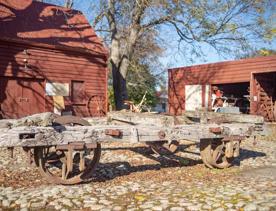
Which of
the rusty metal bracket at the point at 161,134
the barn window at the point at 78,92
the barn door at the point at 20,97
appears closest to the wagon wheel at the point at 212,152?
the rusty metal bracket at the point at 161,134

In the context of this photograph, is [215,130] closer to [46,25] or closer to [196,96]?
[46,25]

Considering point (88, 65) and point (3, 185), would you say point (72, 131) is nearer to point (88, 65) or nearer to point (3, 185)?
point (3, 185)

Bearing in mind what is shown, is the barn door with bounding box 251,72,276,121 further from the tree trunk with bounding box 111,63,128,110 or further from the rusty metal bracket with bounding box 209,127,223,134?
the rusty metal bracket with bounding box 209,127,223,134

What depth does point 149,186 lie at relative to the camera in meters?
6.28

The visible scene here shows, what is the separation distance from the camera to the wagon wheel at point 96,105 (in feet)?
67.7

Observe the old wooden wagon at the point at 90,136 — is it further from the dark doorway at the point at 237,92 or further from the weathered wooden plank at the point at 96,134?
the dark doorway at the point at 237,92

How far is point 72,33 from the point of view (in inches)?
808

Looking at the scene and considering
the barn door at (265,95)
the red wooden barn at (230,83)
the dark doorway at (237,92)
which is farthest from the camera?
the dark doorway at (237,92)

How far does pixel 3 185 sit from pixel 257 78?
19488 millimetres

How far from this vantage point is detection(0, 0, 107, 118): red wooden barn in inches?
678

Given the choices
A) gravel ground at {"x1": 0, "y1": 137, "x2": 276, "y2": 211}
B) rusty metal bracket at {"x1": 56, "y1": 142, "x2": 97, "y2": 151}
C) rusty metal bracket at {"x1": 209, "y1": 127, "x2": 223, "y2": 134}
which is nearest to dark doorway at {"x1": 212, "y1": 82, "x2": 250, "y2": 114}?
gravel ground at {"x1": 0, "y1": 137, "x2": 276, "y2": 211}

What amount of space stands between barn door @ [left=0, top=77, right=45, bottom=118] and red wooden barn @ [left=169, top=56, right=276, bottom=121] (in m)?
11.3

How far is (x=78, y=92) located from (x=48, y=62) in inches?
96.0

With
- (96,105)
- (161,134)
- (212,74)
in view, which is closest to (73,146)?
(161,134)
